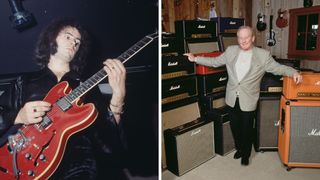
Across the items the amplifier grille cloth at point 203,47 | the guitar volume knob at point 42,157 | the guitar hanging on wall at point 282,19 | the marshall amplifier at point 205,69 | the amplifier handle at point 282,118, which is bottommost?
the amplifier handle at point 282,118

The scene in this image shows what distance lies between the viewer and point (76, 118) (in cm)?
147

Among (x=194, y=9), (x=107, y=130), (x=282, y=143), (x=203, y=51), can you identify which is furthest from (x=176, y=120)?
(x=194, y=9)

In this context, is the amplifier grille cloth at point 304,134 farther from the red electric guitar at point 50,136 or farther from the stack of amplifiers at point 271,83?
the red electric guitar at point 50,136

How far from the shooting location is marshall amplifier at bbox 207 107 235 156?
2906mm

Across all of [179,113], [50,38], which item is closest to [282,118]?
[179,113]

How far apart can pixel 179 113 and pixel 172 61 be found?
526 mm

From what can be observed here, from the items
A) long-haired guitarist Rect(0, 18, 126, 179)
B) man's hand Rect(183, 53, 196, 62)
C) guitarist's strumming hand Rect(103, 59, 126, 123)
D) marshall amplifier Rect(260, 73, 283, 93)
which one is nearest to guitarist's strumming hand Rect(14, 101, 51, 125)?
long-haired guitarist Rect(0, 18, 126, 179)

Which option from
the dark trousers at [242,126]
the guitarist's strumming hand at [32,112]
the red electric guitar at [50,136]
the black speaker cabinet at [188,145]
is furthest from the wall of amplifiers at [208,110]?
the guitarist's strumming hand at [32,112]

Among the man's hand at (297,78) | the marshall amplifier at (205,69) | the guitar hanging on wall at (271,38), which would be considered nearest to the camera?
the man's hand at (297,78)

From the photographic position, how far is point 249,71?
2621mm

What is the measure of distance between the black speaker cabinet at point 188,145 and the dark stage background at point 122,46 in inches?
31.7

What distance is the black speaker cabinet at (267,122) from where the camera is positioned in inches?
115

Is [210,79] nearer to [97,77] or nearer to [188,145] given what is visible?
[188,145]

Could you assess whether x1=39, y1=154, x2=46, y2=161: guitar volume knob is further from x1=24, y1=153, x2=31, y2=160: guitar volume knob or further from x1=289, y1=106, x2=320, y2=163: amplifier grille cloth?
x1=289, y1=106, x2=320, y2=163: amplifier grille cloth
